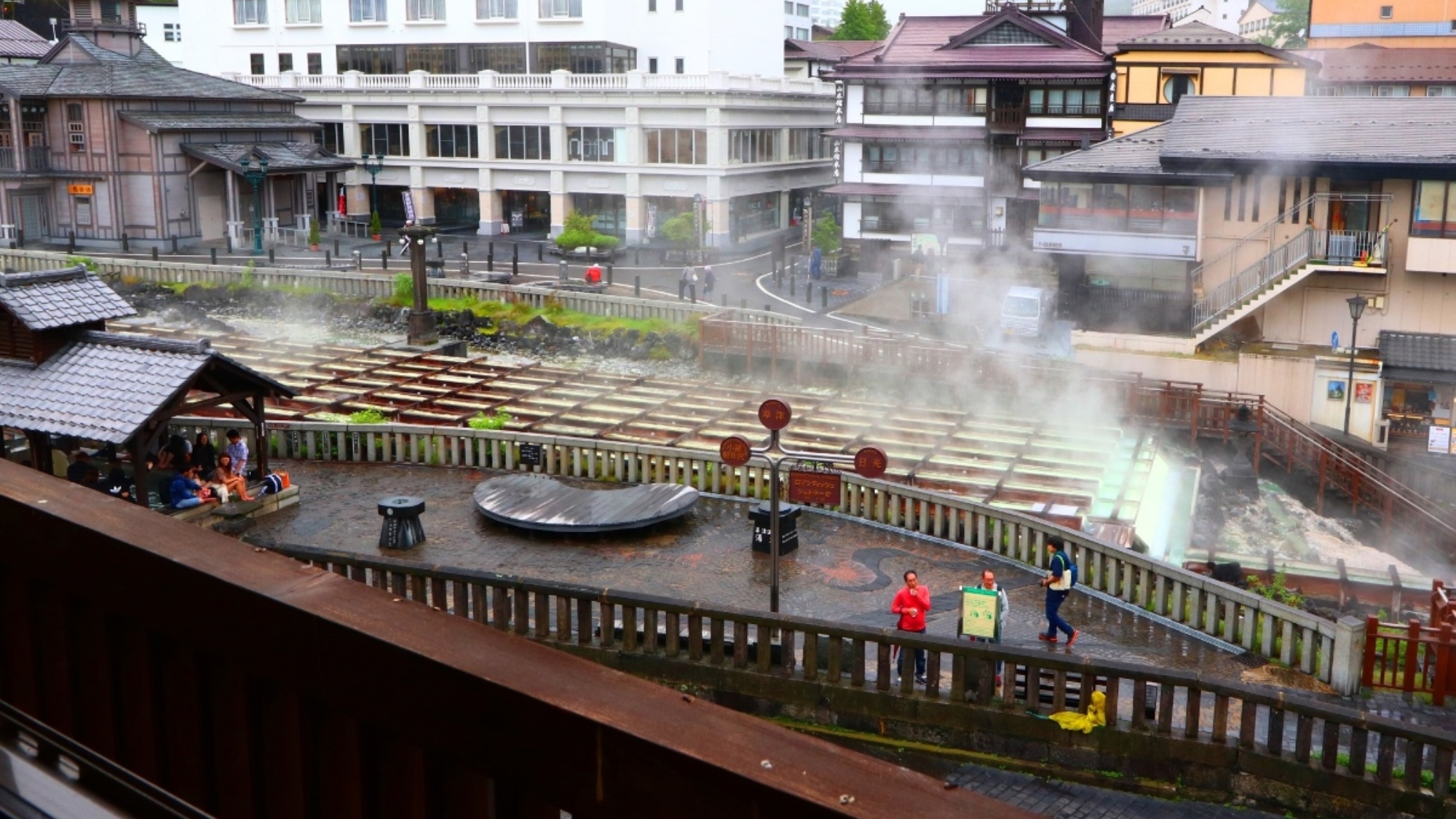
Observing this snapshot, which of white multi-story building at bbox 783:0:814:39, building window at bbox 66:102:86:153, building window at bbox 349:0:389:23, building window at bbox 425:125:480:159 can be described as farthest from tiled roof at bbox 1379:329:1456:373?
white multi-story building at bbox 783:0:814:39

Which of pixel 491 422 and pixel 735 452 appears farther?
pixel 491 422

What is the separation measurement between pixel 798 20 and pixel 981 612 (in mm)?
76699

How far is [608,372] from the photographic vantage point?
33.0 metres

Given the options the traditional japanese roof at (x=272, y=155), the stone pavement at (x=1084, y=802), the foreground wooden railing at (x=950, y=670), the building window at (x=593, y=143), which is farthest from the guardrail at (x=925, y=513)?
the building window at (x=593, y=143)

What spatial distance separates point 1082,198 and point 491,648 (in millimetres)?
36705

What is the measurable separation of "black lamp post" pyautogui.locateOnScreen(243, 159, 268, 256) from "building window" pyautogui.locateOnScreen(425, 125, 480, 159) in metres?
10.7

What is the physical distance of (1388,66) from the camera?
185 feet

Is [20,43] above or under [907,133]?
above

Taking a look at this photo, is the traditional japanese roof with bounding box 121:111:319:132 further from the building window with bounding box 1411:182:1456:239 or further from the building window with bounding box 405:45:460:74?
the building window with bounding box 1411:182:1456:239

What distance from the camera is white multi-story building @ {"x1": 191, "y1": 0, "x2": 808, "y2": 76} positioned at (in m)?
58.1

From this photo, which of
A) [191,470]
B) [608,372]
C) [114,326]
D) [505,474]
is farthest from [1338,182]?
[114,326]

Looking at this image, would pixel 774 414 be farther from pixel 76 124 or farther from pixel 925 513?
pixel 76 124

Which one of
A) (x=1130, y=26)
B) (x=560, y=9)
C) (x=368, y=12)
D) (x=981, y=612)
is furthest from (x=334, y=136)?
(x=981, y=612)

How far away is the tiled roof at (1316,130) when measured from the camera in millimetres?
31781
